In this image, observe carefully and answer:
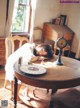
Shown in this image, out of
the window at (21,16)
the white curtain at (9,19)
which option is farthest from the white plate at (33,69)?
the window at (21,16)

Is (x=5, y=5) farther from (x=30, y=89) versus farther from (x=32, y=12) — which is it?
(x=30, y=89)

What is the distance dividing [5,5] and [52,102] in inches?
107

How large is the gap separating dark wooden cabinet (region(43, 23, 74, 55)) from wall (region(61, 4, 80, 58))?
139 millimetres

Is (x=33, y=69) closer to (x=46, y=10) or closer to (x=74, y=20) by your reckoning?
(x=46, y=10)

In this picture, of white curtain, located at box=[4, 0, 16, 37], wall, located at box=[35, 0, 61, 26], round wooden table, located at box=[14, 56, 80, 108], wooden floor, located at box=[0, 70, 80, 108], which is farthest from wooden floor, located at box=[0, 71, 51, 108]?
wall, located at box=[35, 0, 61, 26]

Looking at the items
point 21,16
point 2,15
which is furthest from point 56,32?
point 2,15

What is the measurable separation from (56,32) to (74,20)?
2.57 ft

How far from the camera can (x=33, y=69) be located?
2273 mm

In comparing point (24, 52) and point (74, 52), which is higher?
point (24, 52)

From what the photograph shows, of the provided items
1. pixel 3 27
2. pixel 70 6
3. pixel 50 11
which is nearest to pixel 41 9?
pixel 50 11

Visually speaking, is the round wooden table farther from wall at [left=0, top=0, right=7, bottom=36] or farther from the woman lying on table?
wall at [left=0, top=0, right=7, bottom=36]

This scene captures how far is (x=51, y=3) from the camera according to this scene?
520cm

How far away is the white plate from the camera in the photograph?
7.13ft

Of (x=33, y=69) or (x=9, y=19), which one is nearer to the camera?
(x=33, y=69)
